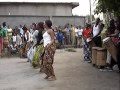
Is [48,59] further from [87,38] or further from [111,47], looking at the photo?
[87,38]

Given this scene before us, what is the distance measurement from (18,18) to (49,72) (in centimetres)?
1755

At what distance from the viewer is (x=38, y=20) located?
29.8 meters

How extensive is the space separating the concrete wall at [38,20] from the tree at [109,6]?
16.3 metres

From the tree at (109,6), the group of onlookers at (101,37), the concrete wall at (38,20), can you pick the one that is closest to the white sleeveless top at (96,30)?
the group of onlookers at (101,37)

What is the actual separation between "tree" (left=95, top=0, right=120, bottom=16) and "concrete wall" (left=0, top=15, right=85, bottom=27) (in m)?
16.3

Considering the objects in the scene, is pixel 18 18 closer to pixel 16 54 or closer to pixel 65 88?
pixel 16 54

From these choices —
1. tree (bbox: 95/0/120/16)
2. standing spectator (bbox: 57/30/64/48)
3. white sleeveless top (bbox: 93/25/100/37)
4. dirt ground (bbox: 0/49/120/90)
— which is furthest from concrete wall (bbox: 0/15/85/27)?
tree (bbox: 95/0/120/16)

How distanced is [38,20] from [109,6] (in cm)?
1734

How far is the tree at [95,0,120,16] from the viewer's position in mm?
12459

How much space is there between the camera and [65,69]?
589 inches

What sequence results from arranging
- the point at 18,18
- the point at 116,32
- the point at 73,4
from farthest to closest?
the point at 73,4 → the point at 18,18 → the point at 116,32

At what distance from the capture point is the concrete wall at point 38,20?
Answer: 29.3 metres

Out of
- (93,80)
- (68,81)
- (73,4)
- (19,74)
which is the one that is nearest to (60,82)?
(68,81)

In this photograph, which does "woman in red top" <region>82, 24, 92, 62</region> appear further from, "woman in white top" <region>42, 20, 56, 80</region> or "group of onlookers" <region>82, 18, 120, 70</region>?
"woman in white top" <region>42, 20, 56, 80</region>
